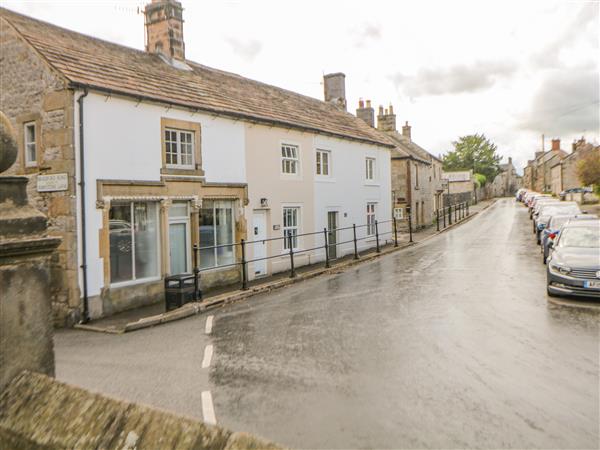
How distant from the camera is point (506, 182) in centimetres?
10794

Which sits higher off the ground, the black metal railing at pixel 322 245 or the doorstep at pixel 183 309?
the black metal railing at pixel 322 245

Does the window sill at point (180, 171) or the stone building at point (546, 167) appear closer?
the window sill at point (180, 171)

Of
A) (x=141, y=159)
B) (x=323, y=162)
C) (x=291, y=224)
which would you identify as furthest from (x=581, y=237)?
(x=141, y=159)

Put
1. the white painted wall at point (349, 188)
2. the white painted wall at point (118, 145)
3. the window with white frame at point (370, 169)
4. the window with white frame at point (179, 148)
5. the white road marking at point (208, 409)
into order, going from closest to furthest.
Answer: the white road marking at point (208, 409) → the white painted wall at point (118, 145) → the window with white frame at point (179, 148) → the white painted wall at point (349, 188) → the window with white frame at point (370, 169)

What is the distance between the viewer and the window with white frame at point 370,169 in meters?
24.6

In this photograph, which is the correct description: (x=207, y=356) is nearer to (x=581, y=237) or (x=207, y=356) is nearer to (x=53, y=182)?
(x=53, y=182)

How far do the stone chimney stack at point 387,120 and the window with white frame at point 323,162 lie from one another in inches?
697

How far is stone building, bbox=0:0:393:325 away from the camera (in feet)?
37.9

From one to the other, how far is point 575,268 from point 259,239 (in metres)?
9.98

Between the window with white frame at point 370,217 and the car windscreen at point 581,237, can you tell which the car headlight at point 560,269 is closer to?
the car windscreen at point 581,237

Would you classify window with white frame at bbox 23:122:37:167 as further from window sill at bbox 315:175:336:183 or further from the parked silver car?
the parked silver car

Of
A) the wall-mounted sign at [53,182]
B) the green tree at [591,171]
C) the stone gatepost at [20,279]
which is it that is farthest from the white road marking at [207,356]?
the green tree at [591,171]

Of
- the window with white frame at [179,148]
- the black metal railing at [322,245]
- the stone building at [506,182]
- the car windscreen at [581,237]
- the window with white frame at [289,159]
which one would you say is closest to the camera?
the car windscreen at [581,237]

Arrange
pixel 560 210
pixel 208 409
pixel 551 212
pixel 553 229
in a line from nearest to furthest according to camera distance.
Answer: pixel 208 409 < pixel 553 229 < pixel 560 210 < pixel 551 212
